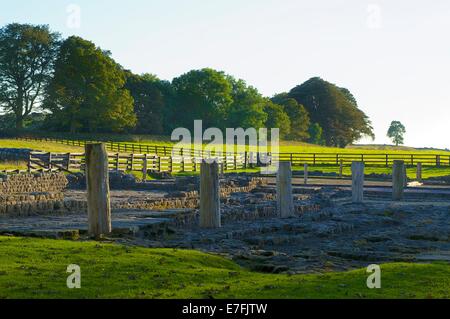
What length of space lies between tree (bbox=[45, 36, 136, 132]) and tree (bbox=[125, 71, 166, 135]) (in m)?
11.7

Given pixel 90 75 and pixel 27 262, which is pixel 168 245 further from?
pixel 90 75

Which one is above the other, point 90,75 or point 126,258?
point 90,75

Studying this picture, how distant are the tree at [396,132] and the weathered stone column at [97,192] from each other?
594ft

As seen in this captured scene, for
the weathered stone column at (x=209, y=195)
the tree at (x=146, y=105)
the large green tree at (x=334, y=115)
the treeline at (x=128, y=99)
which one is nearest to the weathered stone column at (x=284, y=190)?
the weathered stone column at (x=209, y=195)

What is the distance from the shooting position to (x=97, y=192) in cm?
1828

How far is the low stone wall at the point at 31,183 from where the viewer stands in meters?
31.6

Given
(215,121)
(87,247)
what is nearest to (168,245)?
(87,247)

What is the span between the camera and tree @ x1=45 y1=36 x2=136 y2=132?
8300 cm

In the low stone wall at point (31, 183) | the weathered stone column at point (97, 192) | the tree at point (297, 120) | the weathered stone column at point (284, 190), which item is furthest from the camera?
the tree at point (297, 120)

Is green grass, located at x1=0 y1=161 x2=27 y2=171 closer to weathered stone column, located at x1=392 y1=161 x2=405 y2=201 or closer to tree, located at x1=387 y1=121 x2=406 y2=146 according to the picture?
weathered stone column, located at x1=392 y1=161 x2=405 y2=201

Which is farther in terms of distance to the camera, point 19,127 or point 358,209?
point 19,127

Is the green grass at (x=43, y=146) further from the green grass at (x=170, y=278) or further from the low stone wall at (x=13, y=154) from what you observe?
the green grass at (x=170, y=278)

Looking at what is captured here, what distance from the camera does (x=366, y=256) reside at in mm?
17625

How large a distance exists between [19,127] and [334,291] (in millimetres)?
75552
